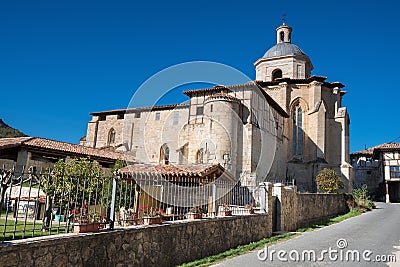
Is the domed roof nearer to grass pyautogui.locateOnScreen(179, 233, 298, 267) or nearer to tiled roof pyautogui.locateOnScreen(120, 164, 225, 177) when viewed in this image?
tiled roof pyautogui.locateOnScreen(120, 164, 225, 177)

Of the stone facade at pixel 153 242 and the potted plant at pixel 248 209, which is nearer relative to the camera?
the stone facade at pixel 153 242

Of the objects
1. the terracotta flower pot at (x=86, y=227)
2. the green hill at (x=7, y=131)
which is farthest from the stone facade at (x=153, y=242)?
the green hill at (x=7, y=131)

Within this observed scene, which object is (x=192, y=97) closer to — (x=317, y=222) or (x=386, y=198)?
(x=317, y=222)

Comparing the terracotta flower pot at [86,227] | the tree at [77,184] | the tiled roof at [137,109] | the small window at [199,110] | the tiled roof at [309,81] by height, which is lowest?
the terracotta flower pot at [86,227]

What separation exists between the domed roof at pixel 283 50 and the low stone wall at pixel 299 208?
21872 millimetres

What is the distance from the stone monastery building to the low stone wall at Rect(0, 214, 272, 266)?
16683 millimetres

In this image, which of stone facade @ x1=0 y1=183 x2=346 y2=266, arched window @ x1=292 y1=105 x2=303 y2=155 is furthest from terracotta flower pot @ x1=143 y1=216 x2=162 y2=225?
arched window @ x1=292 y1=105 x2=303 y2=155

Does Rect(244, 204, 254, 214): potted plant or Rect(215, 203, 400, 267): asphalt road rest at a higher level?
Rect(244, 204, 254, 214): potted plant

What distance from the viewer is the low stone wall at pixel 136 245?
4.23 meters

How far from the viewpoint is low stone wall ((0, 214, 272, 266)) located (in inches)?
167

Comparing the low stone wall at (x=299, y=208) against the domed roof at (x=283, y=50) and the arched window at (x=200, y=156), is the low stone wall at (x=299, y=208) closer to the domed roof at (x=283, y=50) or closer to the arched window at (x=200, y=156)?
the arched window at (x=200, y=156)

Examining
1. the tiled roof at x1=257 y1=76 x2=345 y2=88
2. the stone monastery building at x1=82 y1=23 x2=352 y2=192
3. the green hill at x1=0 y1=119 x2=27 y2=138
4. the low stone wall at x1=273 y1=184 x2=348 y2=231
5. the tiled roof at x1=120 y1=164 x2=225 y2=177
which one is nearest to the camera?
the low stone wall at x1=273 y1=184 x2=348 y2=231

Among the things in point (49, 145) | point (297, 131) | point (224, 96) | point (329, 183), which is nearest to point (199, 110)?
point (224, 96)

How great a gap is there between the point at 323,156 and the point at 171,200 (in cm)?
2697
